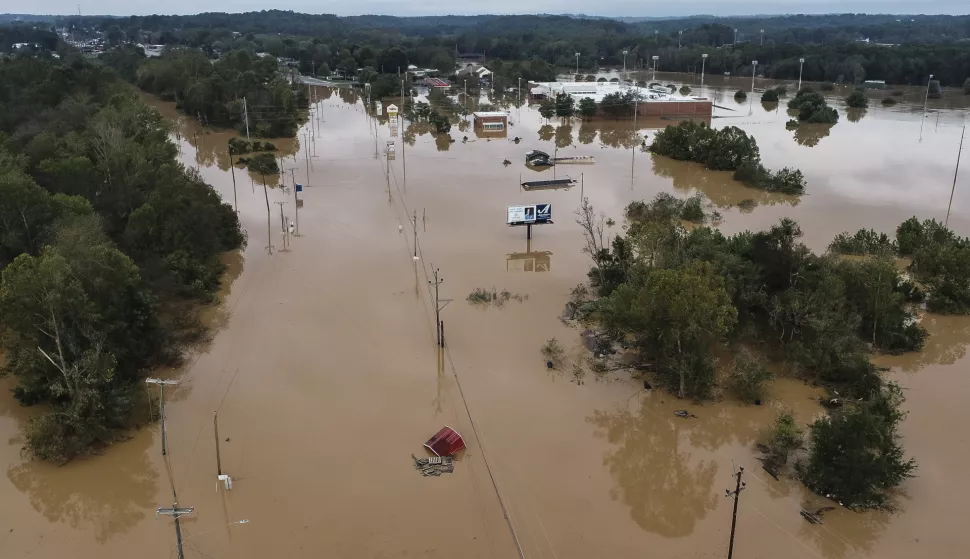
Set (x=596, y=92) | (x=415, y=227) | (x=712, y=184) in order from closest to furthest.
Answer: (x=415, y=227) < (x=712, y=184) < (x=596, y=92)

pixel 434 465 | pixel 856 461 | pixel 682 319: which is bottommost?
pixel 434 465

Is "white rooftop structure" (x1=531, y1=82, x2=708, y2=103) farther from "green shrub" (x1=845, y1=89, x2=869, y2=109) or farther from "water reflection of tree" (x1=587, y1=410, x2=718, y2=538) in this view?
"water reflection of tree" (x1=587, y1=410, x2=718, y2=538)

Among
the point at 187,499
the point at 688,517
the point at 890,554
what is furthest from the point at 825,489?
the point at 187,499


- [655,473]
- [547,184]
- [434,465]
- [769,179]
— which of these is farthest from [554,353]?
[769,179]

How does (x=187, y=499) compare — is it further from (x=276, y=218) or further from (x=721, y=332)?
(x=276, y=218)

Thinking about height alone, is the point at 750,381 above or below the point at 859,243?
below

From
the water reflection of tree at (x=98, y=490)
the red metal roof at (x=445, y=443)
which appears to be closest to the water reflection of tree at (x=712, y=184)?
the red metal roof at (x=445, y=443)

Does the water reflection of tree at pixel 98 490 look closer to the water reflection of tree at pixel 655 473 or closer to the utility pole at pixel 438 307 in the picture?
the utility pole at pixel 438 307

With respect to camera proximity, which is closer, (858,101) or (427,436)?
(427,436)

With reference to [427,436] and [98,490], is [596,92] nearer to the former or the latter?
[427,436]
